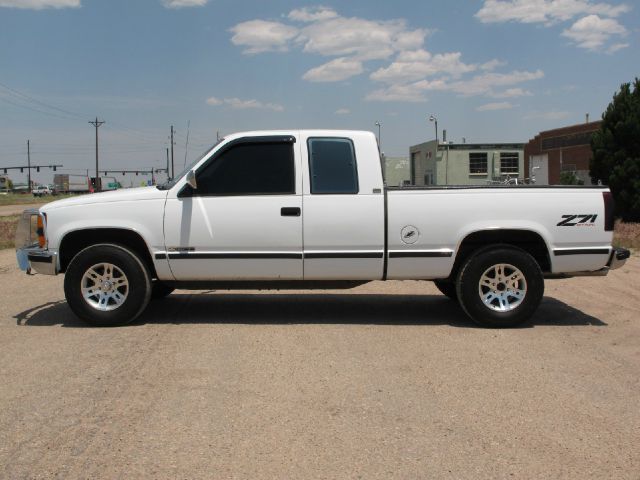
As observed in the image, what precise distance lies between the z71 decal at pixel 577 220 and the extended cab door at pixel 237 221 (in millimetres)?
2832

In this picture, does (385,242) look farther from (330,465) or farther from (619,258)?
(330,465)

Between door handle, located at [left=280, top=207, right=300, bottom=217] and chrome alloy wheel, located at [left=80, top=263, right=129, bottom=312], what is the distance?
187 centimetres

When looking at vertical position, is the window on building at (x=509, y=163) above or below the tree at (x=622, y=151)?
above

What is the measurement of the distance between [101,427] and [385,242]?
3682mm

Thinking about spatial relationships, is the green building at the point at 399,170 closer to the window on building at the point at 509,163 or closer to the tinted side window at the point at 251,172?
the window on building at the point at 509,163

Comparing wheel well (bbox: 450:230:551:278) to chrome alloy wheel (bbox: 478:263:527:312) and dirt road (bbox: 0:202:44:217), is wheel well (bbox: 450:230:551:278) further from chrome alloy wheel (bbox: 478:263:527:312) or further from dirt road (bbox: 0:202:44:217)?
dirt road (bbox: 0:202:44:217)

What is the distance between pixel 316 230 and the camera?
279 inches

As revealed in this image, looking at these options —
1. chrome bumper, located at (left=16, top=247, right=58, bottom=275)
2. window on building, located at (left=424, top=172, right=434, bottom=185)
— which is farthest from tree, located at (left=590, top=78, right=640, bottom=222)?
window on building, located at (left=424, top=172, right=434, bottom=185)

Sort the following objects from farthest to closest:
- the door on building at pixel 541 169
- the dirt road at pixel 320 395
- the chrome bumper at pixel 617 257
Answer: the door on building at pixel 541 169 → the chrome bumper at pixel 617 257 → the dirt road at pixel 320 395

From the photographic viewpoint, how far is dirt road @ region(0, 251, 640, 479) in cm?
383

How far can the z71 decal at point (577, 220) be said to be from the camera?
7098 mm

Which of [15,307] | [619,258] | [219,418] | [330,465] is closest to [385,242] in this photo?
[619,258]

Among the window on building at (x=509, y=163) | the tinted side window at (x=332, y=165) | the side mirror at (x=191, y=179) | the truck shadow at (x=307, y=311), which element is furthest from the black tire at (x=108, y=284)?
the window on building at (x=509, y=163)

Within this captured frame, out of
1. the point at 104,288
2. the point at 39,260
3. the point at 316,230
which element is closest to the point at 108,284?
the point at 104,288
